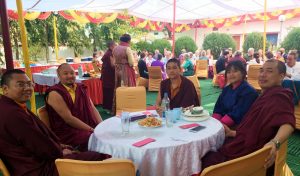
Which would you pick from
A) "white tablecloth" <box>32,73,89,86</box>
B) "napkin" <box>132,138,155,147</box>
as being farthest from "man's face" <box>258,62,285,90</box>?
"white tablecloth" <box>32,73,89,86</box>

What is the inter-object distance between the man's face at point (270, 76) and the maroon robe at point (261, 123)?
2.7 inches

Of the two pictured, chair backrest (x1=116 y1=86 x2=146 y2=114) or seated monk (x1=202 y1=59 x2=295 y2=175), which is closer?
seated monk (x1=202 y1=59 x2=295 y2=175)

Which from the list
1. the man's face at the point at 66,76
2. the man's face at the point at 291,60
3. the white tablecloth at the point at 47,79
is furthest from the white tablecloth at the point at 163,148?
the white tablecloth at the point at 47,79

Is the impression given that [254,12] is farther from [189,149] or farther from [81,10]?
[189,149]

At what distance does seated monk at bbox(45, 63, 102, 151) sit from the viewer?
2.55 m

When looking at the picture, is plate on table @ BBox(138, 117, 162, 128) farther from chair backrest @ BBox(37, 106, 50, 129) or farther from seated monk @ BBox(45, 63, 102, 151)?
chair backrest @ BBox(37, 106, 50, 129)

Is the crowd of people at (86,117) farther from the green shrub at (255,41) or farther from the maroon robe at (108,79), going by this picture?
the green shrub at (255,41)

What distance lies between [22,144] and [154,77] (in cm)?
622

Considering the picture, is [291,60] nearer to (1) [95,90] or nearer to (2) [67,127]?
(1) [95,90]

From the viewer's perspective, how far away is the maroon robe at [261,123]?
1841mm

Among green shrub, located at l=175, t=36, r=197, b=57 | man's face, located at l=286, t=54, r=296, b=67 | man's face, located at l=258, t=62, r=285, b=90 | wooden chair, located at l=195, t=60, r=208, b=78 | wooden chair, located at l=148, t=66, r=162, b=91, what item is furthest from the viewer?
green shrub, located at l=175, t=36, r=197, b=57

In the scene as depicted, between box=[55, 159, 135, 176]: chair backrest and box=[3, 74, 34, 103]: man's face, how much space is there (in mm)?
858

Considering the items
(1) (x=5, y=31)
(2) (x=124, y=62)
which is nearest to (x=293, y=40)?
(2) (x=124, y=62)

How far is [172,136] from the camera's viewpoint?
201 centimetres
